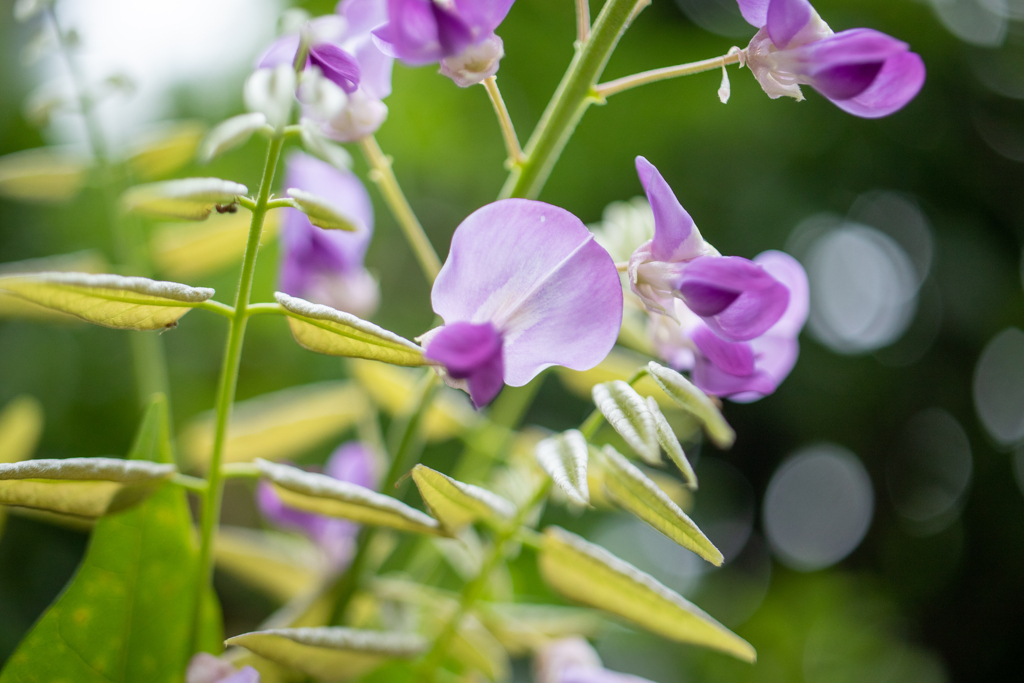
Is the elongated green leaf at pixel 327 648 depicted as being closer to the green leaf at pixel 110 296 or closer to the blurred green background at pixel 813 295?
the green leaf at pixel 110 296

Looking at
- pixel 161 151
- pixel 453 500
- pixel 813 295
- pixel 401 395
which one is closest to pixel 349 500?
pixel 453 500

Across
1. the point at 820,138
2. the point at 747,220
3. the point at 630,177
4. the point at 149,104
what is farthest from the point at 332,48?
the point at 820,138

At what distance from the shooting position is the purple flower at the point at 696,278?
245mm

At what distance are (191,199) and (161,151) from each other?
32cm

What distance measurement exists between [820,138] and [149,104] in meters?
0.94

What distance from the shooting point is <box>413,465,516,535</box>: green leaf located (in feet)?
0.82

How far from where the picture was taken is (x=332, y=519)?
45 cm

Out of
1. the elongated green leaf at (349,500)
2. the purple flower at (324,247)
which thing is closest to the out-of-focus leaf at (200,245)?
the purple flower at (324,247)

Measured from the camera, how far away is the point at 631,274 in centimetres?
28

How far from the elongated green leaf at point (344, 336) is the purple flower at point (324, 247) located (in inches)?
7.4

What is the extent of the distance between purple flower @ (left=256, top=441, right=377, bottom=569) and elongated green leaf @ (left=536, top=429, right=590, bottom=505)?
0.74 ft

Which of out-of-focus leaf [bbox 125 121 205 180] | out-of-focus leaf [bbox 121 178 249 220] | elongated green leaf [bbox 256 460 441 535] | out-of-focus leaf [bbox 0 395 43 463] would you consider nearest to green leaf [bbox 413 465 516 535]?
elongated green leaf [bbox 256 460 441 535]

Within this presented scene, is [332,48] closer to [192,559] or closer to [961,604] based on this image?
[192,559]

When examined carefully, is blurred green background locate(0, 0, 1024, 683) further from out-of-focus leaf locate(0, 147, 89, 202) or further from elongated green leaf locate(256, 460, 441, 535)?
elongated green leaf locate(256, 460, 441, 535)
